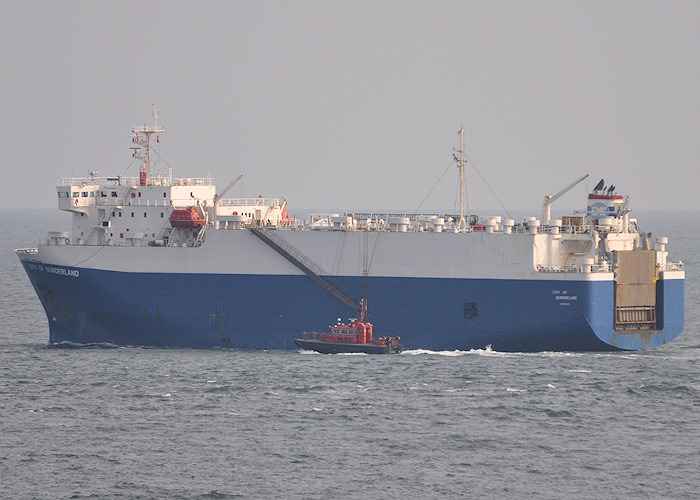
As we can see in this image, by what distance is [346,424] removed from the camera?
40.4 metres

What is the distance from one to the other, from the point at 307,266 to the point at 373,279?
110 inches

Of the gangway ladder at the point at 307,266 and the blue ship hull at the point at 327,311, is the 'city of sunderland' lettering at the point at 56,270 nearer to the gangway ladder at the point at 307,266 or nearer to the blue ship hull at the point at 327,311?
the blue ship hull at the point at 327,311

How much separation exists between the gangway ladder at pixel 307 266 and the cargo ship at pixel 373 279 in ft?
0.17

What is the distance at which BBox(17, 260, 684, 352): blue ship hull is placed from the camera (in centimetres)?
5025

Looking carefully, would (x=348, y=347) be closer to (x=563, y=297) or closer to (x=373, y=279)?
(x=373, y=279)

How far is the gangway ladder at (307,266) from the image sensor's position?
51.8m

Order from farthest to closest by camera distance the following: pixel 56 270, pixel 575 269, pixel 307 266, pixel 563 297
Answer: pixel 56 270
pixel 307 266
pixel 575 269
pixel 563 297

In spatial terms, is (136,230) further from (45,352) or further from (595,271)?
(595,271)

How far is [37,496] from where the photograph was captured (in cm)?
3341

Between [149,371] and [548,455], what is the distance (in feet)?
57.4

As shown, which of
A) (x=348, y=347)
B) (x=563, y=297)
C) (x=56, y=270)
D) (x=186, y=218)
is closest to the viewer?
(x=563, y=297)

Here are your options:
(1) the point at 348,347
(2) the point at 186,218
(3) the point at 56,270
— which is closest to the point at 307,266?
(1) the point at 348,347

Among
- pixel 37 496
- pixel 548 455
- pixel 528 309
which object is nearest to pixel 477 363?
pixel 528 309

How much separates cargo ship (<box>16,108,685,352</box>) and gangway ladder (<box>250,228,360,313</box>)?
5 cm
